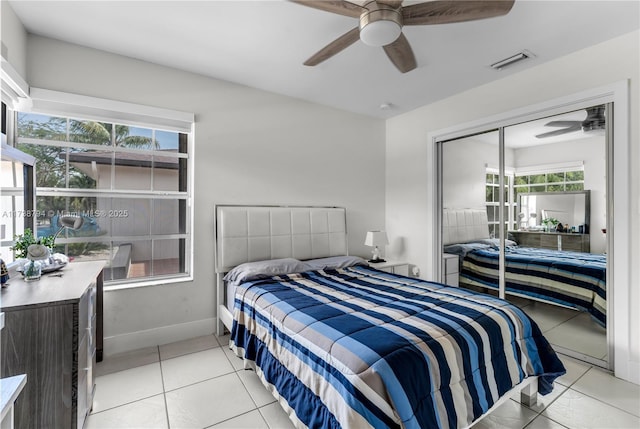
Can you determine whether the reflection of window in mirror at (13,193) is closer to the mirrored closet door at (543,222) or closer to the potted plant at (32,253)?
the potted plant at (32,253)

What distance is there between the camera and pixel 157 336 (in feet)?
9.23

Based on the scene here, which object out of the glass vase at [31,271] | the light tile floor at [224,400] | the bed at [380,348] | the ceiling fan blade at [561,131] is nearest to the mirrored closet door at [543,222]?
the ceiling fan blade at [561,131]

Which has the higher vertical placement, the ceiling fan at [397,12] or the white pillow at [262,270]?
the ceiling fan at [397,12]

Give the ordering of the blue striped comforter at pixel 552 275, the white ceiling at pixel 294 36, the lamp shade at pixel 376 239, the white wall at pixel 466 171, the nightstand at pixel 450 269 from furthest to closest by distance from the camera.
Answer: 1. the lamp shade at pixel 376 239
2. the nightstand at pixel 450 269
3. the white wall at pixel 466 171
4. the blue striped comforter at pixel 552 275
5. the white ceiling at pixel 294 36

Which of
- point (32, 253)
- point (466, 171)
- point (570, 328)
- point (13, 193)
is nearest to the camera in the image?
point (32, 253)

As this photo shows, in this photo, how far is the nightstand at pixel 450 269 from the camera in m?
3.66

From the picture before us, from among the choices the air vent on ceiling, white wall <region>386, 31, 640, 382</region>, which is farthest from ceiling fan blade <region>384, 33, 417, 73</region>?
white wall <region>386, 31, 640, 382</region>

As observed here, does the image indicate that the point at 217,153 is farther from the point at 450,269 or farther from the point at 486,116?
the point at 450,269

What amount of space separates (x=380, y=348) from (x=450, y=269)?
8.92 ft

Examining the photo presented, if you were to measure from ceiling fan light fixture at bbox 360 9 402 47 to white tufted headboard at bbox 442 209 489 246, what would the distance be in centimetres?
240

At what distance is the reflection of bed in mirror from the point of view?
2562 mm

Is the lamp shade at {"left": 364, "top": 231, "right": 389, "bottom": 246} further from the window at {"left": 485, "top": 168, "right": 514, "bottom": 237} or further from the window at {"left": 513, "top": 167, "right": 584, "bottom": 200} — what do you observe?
the window at {"left": 513, "top": 167, "right": 584, "bottom": 200}

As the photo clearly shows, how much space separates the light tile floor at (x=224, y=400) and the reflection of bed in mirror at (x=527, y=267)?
1.91ft

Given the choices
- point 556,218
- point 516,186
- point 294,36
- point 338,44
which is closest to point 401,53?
point 338,44
